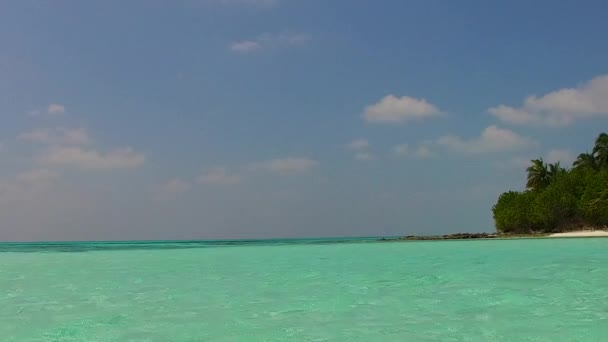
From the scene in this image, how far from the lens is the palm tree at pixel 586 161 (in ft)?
244

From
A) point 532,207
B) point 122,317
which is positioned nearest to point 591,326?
point 122,317

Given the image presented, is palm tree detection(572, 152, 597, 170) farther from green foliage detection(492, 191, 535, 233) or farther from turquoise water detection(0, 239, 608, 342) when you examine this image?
turquoise water detection(0, 239, 608, 342)

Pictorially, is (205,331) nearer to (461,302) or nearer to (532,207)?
(461,302)

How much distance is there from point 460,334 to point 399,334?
99 cm

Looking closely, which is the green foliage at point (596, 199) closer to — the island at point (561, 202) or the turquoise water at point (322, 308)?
the island at point (561, 202)

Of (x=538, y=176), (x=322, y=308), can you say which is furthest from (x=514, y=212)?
(x=322, y=308)

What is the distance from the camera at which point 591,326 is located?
919 centimetres

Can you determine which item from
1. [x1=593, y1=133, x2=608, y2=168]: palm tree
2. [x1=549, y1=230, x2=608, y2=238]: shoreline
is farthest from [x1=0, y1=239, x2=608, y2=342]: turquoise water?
[x1=593, y1=133, x2=608, y2=168]: palm tree

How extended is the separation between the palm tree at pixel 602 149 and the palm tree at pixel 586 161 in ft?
3.34

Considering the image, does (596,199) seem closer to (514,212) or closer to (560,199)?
(560,199)

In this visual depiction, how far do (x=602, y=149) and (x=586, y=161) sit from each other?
11.9 feet

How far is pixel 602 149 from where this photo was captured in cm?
7200

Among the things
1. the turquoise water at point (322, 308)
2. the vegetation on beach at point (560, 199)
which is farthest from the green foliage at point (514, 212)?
the turquoise water at point (322, 308)

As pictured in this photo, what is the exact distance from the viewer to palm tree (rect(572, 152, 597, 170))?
74375 millimetres
